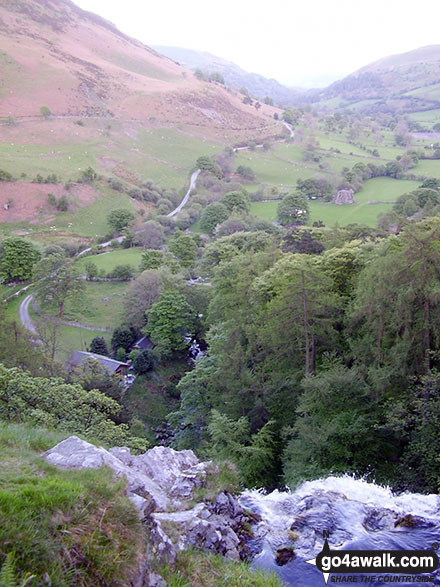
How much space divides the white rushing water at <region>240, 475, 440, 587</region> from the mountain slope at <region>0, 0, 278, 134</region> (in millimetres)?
119905

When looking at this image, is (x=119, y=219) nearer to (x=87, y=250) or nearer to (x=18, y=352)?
(x=87, y=250)

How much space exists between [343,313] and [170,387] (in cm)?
1655

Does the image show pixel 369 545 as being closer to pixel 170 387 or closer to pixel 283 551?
pixel 283 551

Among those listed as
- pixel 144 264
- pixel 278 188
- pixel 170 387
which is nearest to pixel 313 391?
pixel 170 387

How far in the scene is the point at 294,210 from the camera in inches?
2766

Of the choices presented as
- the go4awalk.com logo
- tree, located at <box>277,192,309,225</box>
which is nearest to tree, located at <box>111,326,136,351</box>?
the go4awalk.com logo

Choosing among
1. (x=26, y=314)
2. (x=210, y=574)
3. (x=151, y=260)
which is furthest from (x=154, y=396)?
(x=151, y=260)

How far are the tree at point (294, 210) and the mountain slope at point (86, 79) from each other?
67.5m

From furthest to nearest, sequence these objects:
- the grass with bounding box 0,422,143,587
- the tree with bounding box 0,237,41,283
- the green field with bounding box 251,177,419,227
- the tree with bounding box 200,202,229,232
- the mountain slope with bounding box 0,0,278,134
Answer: the mountain slope with bounding box 0,0,278,134 < the tree with bounding box 200,202,229,232 < the green field with bounding box 251,177,419,227 < the tree with bounding box 0,237,41,283 < the grass with bounding box 0,422,143,587

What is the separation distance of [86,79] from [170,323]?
120m

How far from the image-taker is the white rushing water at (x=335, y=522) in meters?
8.95

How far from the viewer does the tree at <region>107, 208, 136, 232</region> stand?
70938 millimetres

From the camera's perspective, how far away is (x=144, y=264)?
52.1 m

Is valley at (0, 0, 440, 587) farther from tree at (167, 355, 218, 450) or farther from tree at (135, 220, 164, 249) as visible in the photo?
tree at (135, 220, 164, 249)
